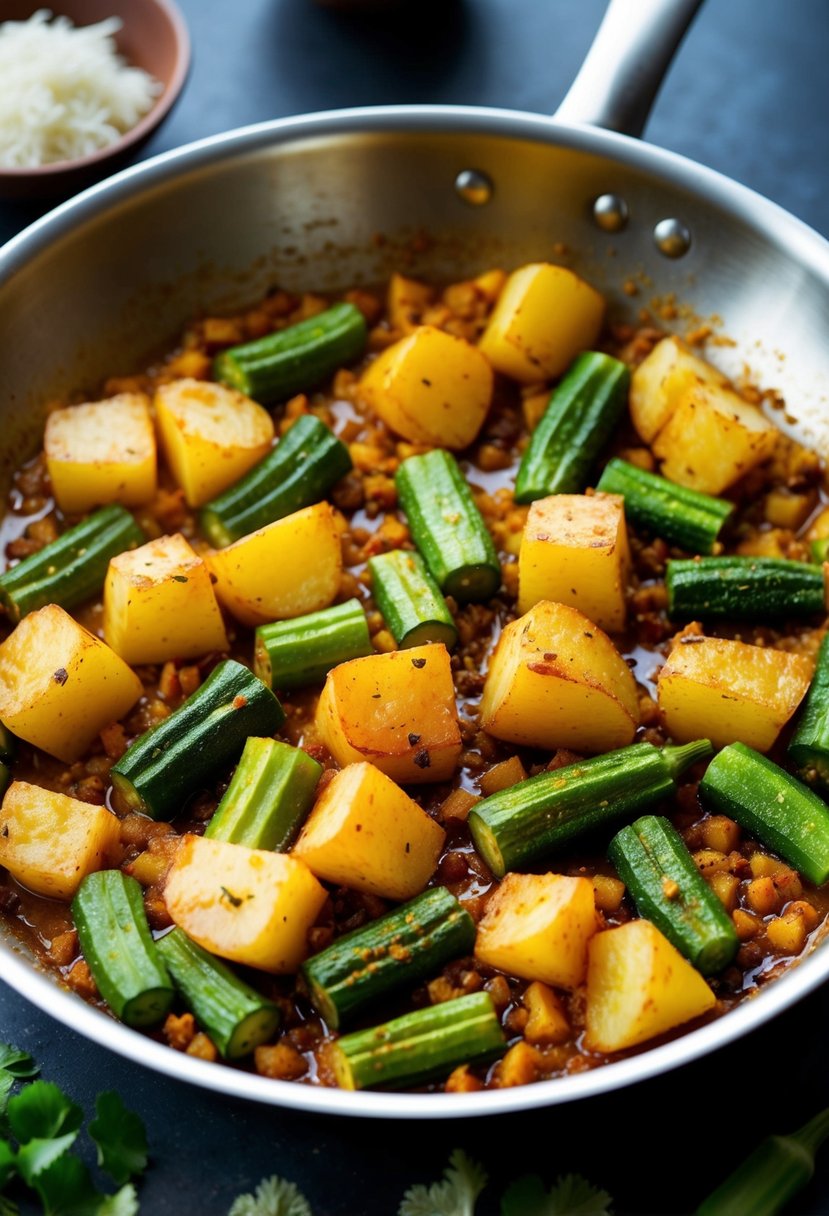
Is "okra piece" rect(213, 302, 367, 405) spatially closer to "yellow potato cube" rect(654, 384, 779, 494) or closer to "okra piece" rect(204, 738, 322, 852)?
"yellow potato cube" rect(654, 384, 779, 494)

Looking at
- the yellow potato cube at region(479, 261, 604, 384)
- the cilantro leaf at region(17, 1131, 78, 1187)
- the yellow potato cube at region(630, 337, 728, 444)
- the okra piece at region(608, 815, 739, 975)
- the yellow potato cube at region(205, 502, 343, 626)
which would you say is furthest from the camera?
the yellow potato cube at region(479, 261, 604, 384)

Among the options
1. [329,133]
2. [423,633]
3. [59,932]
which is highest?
[329,133]

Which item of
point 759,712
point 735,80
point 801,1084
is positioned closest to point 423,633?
point 759,712

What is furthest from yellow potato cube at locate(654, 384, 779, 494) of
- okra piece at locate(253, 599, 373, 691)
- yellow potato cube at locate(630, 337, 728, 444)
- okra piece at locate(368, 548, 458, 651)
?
okra piece at locate(253, 599, 373, 691)

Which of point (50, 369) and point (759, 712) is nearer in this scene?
point (759, 712)

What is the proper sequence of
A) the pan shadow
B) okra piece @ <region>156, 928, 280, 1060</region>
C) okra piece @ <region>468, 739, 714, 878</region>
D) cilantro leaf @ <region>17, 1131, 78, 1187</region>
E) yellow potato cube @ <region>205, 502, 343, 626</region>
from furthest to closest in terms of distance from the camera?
the pan shadow < yellow potato cube @ <region>205, 502, 343, 626</region> < okra piece @ <region>468, 739, 714, 878</region> < okra piece @ <region>156, 928, 280, 1060</region> < cilantro leaf @ <region>17, 1131, 78, 1187</region>

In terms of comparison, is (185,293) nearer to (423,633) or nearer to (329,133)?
(329,133)
